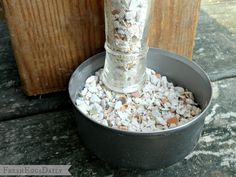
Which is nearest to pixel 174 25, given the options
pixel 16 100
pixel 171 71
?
pixel 171 71

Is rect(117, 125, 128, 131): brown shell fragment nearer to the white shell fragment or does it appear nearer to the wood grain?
the white shell fragment

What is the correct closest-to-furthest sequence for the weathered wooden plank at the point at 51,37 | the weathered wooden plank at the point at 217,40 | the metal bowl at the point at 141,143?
the metal bowl at the point at 141,143
the weathered wooden plank at the point at 51,37
the weathered wooden plank at the point at 217,40

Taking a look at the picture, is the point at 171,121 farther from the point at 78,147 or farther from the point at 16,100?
the point at 16,100

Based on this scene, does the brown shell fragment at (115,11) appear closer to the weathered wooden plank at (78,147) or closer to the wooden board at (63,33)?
the wooden board at (63,33)

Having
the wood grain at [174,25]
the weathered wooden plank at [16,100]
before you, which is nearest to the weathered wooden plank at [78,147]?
the weathered wooden plank at [16,100]

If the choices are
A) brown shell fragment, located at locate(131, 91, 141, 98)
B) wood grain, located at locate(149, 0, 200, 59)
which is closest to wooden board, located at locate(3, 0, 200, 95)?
wood grain, located at locate(149, 0, 200, 59)

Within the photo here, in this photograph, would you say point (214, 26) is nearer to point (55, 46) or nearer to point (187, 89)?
point (187, 89)
